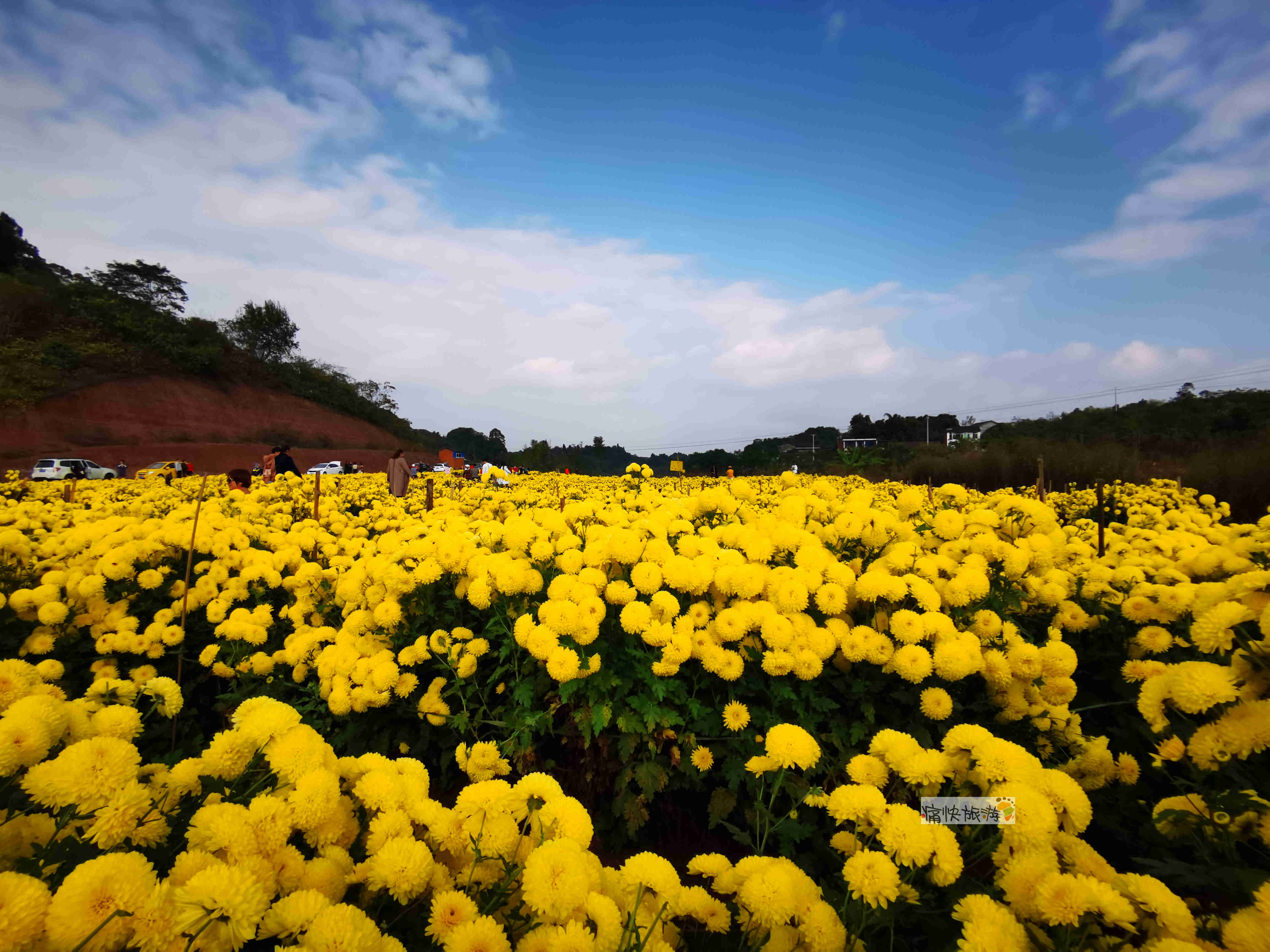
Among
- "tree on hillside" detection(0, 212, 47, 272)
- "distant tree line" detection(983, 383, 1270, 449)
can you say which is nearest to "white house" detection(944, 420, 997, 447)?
"distant tree line" detection(983, 383, 1270, 449)

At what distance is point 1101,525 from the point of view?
405cm

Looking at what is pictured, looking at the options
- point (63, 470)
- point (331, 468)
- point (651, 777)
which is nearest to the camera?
point (651, 777)

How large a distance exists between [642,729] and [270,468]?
34.8 feet

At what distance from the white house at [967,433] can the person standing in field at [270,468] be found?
3174 centimetres

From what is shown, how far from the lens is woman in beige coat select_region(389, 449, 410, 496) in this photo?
1076 cm

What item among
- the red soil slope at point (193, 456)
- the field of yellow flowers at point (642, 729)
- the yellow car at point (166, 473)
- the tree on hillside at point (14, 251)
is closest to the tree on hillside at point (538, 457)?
the red soil slope at point (193, 456)

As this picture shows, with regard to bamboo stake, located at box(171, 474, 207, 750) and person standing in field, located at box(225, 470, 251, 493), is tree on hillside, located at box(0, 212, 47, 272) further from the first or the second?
bamboo stake, located at box(171, 474, 207, 750)

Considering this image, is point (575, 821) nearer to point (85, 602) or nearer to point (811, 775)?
point (811, 775)

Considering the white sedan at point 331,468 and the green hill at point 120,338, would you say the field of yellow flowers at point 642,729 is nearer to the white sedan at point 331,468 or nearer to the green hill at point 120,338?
the white sedan at point 331,468

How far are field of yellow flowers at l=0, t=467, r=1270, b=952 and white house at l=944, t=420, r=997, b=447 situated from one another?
32076 millimetres

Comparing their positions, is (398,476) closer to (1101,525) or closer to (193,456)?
(1101,525)

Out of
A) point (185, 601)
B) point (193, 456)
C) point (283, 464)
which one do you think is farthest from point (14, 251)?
point (185, 601)

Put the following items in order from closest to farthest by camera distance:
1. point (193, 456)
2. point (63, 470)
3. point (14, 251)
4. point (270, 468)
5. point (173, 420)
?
point (270, 468), point (63, 470), point (193, 456), point (173, 420), point (14, 251)

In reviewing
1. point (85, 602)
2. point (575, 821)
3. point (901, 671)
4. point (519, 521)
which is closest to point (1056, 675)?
point (901, 671)
